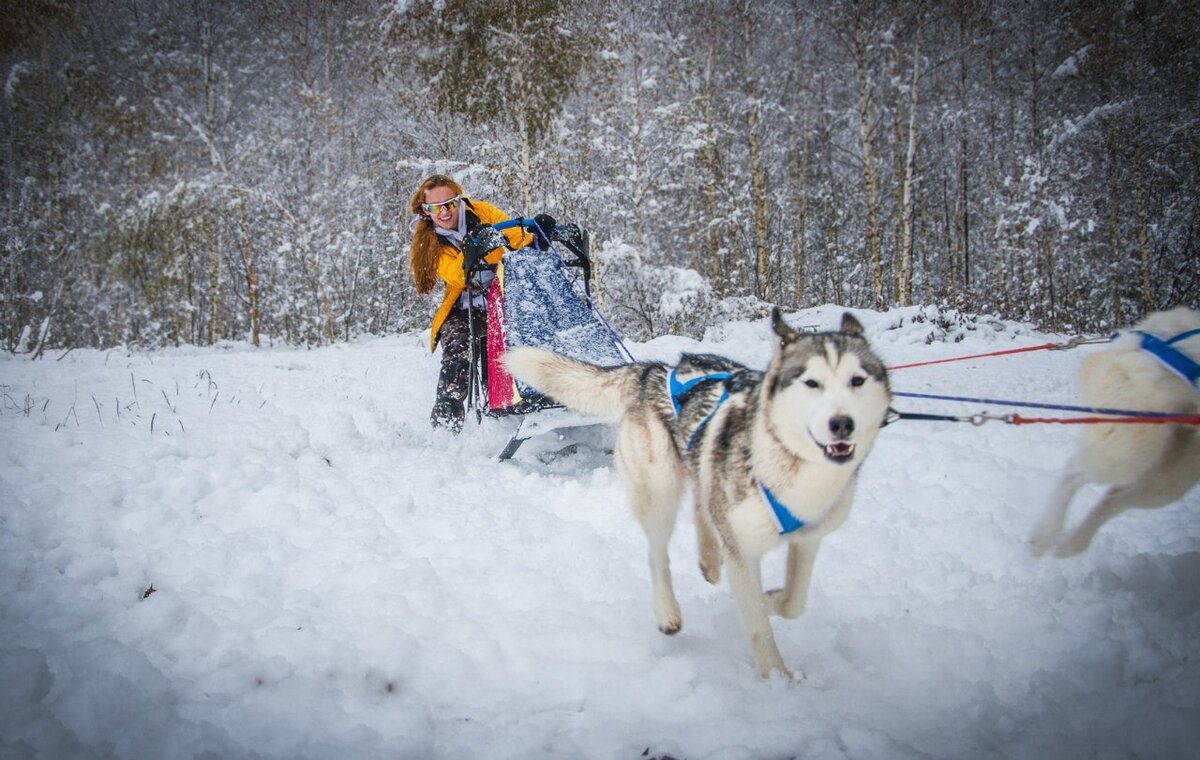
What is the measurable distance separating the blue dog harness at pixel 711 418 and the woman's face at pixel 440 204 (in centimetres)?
257

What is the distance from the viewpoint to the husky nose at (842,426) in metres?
1.54

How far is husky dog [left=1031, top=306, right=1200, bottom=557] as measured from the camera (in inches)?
68.6

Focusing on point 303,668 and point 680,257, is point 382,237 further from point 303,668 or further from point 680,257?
point 303,668

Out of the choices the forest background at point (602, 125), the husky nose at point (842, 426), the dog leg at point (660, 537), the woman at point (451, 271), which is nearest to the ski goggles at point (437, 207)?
the woman at point (451, 271)

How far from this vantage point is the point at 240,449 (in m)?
3.33

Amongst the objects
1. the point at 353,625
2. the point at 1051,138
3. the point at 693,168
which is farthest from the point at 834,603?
the point at 1051,138

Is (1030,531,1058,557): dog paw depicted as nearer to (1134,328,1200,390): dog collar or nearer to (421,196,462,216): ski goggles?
(1134,328,1200,390): dog collar

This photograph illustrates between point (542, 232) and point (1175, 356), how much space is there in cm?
353

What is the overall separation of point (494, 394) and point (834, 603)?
235 centimetres

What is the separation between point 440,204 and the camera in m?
4.09

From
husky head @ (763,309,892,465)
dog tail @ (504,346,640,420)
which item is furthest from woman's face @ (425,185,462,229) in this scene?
husky head @ (763,309,892,465)

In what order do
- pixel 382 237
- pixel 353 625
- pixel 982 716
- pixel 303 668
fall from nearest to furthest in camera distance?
pixel 982 716, pixel 303 668, pixel 353 625, pixel 382 237

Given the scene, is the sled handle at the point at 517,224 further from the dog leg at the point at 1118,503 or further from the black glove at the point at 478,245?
the dog leg at the point at 1118,503

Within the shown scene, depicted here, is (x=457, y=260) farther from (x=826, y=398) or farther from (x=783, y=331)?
(x=826, y=398)
